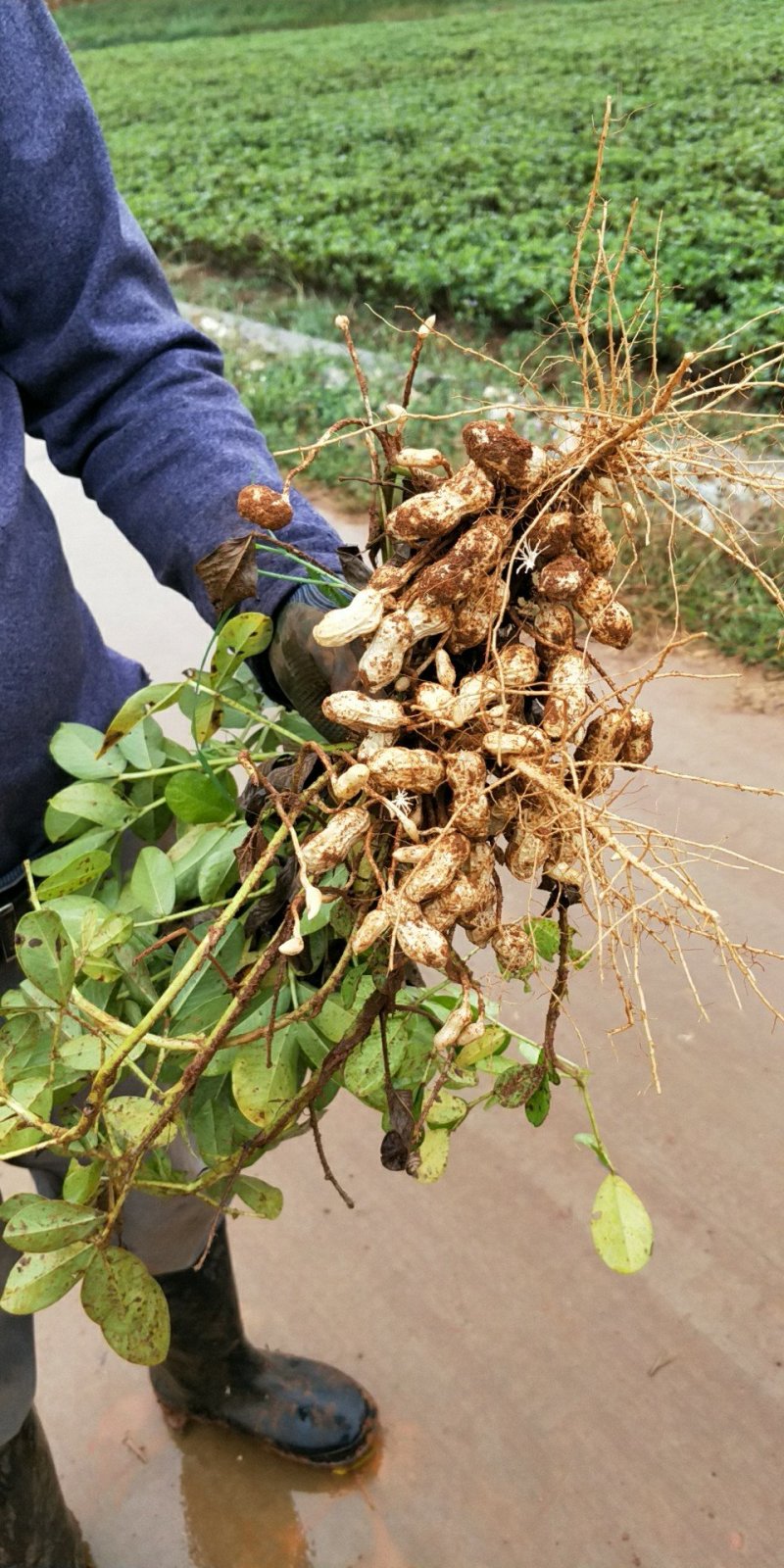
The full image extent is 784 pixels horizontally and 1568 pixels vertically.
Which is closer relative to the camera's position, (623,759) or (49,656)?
(623,759)

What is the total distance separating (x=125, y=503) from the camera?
3.64 ft

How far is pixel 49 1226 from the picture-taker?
83 centimetres

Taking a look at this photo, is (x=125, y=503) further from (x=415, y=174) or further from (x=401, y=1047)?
(x=415, y=174)

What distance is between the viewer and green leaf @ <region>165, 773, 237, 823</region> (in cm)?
93

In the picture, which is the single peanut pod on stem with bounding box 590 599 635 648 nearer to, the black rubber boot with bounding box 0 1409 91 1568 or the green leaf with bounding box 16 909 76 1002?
the green leaf with bounding box 16 909 76 1002

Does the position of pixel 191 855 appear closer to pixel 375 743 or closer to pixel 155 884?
pixel 155 884

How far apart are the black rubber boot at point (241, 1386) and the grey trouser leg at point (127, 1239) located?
0.07 metres

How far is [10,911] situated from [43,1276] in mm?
323

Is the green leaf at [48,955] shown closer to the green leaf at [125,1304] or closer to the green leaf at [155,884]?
the green leaf at [155,884]

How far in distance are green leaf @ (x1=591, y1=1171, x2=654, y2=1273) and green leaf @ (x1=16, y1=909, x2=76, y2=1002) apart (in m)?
0.39

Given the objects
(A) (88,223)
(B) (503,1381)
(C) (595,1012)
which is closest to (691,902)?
(A) (88,223)

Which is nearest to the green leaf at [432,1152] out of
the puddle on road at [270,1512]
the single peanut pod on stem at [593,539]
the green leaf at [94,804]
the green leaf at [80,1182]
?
the green leaf at [80,1182]

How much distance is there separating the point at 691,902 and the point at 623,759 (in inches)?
4.2

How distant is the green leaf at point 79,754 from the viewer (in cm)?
99
